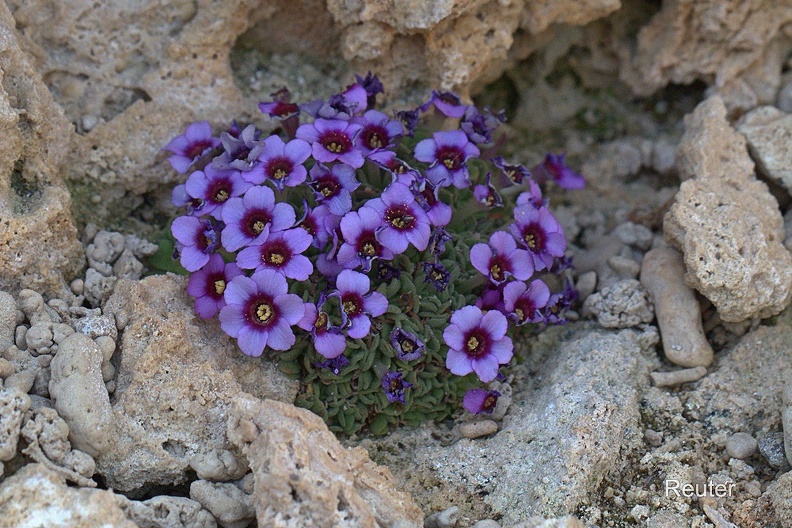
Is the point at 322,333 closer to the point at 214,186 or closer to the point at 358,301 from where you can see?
the point at 358,301

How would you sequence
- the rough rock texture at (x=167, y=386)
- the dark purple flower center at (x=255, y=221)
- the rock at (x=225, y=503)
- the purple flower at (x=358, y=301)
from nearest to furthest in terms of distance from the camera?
the rock at (x=225, y=503), the rough rock texture at (x=167, y=386), the purple flower at (x=358, y=301), the dark purple flower center at (x=255, y=221)

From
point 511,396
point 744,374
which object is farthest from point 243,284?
point 744,374

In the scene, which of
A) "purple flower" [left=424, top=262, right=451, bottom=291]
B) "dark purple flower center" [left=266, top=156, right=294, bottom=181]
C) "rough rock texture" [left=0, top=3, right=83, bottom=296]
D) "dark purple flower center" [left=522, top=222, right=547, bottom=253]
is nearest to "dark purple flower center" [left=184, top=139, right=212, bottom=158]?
"dark purple flower center" [left=266, top=156, right=294, bottom=181]

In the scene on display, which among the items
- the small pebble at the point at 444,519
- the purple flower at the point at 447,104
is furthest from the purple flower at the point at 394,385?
the purple flower at the point at 447,104

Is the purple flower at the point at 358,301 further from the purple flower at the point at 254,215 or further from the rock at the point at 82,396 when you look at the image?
the rock at the point at 82,396

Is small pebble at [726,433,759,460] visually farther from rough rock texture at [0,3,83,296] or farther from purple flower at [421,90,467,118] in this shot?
rough rock texture at [0,3,83,296]

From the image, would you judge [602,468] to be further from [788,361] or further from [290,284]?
[290,284]
